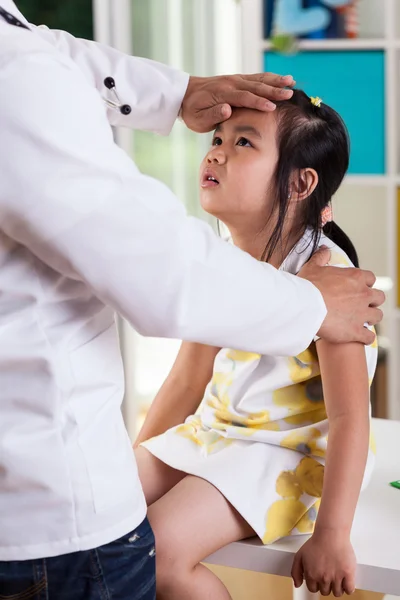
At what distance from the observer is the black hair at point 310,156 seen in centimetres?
145

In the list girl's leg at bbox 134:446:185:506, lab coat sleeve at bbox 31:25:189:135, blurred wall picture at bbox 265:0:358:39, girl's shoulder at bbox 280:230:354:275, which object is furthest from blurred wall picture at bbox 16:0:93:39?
girl's leg at bbox 134:446:185:506

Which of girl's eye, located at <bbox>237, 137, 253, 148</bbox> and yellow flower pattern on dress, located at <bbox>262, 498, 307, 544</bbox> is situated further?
girl's eye, located at <bbox>237, 137, 253, 148</bbox>

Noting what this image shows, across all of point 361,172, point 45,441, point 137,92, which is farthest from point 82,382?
point 361,172

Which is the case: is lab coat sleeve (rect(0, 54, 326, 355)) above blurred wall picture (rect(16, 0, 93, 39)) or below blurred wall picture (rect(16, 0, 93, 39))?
above

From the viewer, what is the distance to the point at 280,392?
1.34 meters

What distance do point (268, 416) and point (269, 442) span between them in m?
0.04

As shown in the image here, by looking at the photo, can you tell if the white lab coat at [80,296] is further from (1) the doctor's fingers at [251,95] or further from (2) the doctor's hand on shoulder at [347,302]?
(1) the doctor's fingers at [251,95]

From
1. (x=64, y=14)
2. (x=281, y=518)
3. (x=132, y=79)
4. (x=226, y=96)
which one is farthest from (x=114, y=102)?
(x=64, y=14)

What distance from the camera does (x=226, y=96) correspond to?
53.9 inches

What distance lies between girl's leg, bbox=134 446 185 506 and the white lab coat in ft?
1.19

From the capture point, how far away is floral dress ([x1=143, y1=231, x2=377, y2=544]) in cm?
128

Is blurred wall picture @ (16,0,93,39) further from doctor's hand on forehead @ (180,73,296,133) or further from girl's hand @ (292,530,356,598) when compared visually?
girl's hand @ (292,530,356,598)

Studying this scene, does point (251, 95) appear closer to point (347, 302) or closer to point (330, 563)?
point (347, 302)

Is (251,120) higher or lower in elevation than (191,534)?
higher
